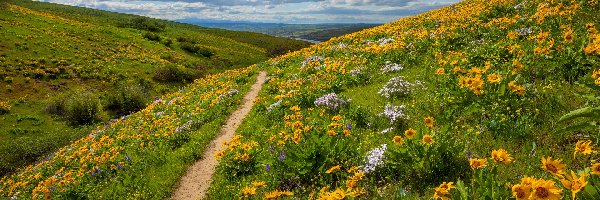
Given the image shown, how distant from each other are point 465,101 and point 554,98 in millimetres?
1573

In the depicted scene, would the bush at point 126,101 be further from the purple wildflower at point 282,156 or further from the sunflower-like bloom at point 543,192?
the sunflower-like bloom at point 543,192

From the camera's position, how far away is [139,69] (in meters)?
61.2

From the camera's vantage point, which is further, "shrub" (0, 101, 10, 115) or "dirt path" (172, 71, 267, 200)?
"shrub" (0, 101, 10, 115)

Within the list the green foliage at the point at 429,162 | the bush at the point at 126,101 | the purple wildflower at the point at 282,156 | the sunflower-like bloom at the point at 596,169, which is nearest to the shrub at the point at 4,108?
the bush at the point at 126,101

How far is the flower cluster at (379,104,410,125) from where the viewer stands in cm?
837

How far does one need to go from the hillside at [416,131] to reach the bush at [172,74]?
149 ft

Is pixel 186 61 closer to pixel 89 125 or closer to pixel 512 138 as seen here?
pixel 89 125

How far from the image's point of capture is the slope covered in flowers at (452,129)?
4.77 meters

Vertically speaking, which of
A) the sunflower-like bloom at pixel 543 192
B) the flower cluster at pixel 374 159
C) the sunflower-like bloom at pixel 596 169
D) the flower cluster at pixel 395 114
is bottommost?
the flower cluster at pixel 374 159

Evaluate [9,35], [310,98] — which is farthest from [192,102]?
[9,35]

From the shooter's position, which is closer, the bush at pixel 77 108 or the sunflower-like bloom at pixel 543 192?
the sunflower-like bloom at pixel 543 192

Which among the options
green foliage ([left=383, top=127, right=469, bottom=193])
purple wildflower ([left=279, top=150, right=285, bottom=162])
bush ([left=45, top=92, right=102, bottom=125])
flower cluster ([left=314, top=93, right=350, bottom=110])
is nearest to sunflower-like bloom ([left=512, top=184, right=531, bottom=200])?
green foliage ([left=383, top=127, right=469, bottom=193])

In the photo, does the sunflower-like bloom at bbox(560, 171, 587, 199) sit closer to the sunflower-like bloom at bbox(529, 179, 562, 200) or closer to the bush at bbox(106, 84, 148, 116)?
the sunflower-like bloom at bbox(529, 179, 562, 200)

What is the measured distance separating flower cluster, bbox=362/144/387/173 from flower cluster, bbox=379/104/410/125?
1664 mm
